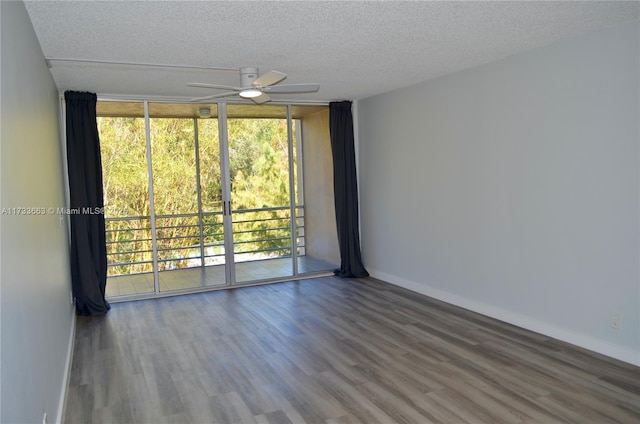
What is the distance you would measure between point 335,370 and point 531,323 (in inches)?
74.5

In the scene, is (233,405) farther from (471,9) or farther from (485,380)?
(471,9)

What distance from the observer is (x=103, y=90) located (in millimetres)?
5219

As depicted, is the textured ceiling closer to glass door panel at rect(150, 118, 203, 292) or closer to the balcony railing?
glass door panel at rect(150, 118, 203, 292)

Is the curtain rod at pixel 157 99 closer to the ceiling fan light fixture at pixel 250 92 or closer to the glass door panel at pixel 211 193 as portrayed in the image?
the glass door panel at pixel 211 193

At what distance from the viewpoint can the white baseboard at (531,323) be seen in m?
3.51

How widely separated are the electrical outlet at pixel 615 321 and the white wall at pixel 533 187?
0.12 feet

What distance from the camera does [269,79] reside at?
Answer: 11.4 ft

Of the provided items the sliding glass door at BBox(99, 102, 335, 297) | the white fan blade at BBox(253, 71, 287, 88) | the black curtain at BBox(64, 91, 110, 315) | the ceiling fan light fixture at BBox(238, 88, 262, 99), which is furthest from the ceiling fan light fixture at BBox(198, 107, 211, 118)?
the white fan blade at BBox(253, 71, 287, 88)

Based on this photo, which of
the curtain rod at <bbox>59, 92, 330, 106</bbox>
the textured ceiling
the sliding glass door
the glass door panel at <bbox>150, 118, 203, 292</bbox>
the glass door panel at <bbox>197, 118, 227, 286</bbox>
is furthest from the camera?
the glass door panel at <bbox>197, 118, 227, 286</bbox>

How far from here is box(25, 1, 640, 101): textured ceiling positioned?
2.81 m

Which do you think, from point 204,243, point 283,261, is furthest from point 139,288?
point 283,261

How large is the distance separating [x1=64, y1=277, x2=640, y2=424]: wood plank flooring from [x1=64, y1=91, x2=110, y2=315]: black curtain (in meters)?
0.35

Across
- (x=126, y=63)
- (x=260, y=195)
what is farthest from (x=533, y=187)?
(x=126, y=63)

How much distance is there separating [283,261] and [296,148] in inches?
62.8
